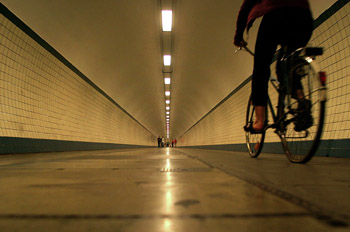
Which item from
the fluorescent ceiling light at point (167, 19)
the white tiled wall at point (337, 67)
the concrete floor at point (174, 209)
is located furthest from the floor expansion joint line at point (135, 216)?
the fluorescent ceiling light at point (167, 19)

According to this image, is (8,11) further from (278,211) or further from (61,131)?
(278,211)

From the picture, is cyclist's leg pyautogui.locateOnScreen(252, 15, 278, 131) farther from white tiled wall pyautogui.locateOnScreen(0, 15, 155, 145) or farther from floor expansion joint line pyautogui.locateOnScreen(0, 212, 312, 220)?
white tiled wall pyautogui.locateOnScreen(0, 15, 155, 145)

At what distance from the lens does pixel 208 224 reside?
0.53m

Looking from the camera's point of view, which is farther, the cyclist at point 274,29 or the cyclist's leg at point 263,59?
the cyclist's leg at point 263,59

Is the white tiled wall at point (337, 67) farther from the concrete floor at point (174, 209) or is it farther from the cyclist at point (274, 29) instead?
the concrete floor at point (174, 209)

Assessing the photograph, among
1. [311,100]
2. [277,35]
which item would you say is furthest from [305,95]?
[277,35]

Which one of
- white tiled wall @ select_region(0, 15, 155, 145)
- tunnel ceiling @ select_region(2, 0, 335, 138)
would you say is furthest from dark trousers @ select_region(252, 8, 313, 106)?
white tiled wall @ select_region(0, 15, 155, 145)

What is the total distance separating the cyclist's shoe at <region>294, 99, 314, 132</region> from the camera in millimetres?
2035

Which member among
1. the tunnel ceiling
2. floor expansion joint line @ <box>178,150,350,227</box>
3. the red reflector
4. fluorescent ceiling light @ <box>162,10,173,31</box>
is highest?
fluorescent ceiling light @ <box>162,10,173,31</box>

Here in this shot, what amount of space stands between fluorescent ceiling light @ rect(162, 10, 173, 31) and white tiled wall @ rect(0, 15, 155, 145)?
11.9 ft

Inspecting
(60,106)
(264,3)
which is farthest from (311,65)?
(60,106)

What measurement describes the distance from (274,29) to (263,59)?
0.30 m

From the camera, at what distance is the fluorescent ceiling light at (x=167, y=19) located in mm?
6135

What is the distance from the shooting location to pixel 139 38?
747cm
